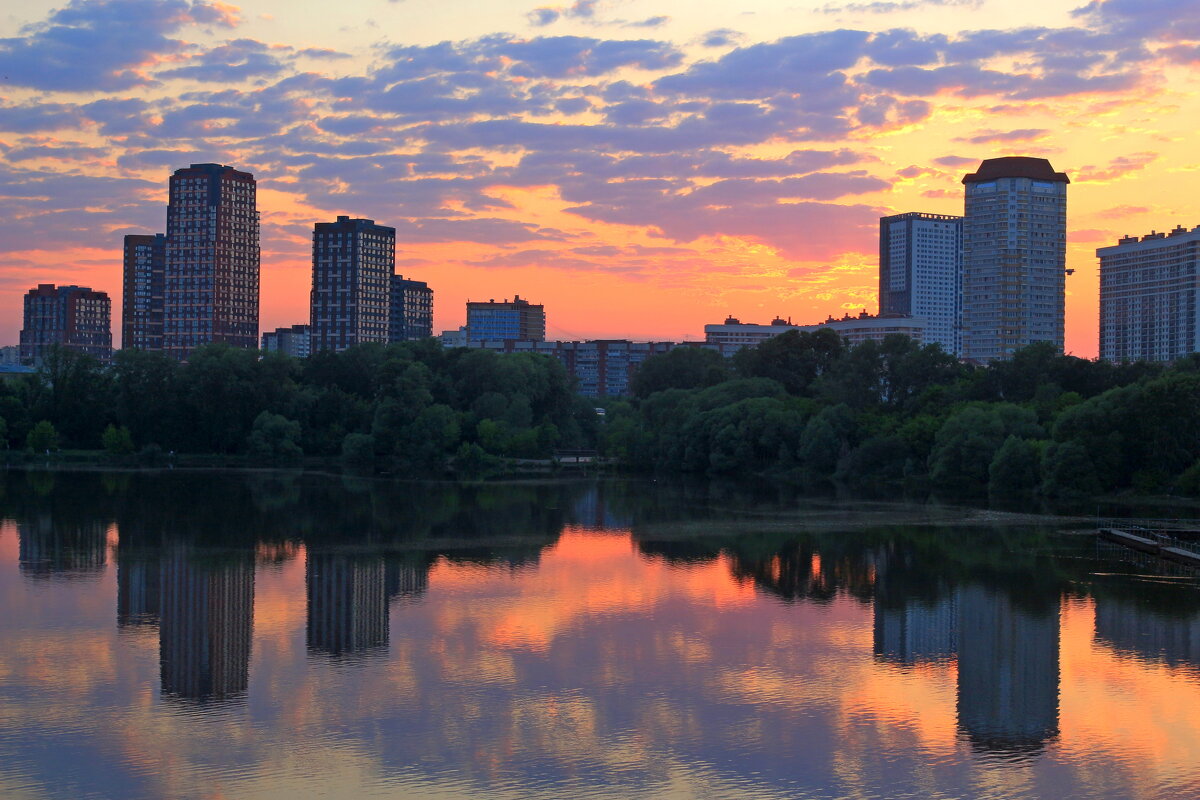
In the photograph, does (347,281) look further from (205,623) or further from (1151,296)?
(205,623)

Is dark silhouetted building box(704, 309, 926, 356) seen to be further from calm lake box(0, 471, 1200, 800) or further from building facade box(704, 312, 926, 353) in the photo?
calm lake box(0, 471, 1200, 800)

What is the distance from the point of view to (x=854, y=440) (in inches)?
2375

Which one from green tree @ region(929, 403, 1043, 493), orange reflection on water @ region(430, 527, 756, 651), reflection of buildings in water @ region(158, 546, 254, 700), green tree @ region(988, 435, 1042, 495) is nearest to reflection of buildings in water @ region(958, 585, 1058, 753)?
orange reflection on water @ region(430, 527, 756, 651)

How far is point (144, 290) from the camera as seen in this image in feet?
470

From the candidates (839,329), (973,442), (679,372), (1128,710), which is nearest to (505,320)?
(839,329)

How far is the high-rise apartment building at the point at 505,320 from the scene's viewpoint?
191625 mm

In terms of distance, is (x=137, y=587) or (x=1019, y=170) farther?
(x=1019, y=170)

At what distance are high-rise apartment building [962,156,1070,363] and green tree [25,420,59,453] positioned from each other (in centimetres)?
9772

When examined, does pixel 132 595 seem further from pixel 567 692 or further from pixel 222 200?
pixel 222 200

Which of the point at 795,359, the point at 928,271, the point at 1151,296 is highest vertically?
the point at 928,271

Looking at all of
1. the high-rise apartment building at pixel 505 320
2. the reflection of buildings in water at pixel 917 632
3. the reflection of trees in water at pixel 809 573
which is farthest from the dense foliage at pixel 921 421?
the high-rise apartment building at pixel 505 320

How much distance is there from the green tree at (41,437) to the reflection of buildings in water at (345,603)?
43337mm

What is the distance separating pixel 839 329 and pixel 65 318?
345ft

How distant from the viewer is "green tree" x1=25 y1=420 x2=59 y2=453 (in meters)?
66.2
